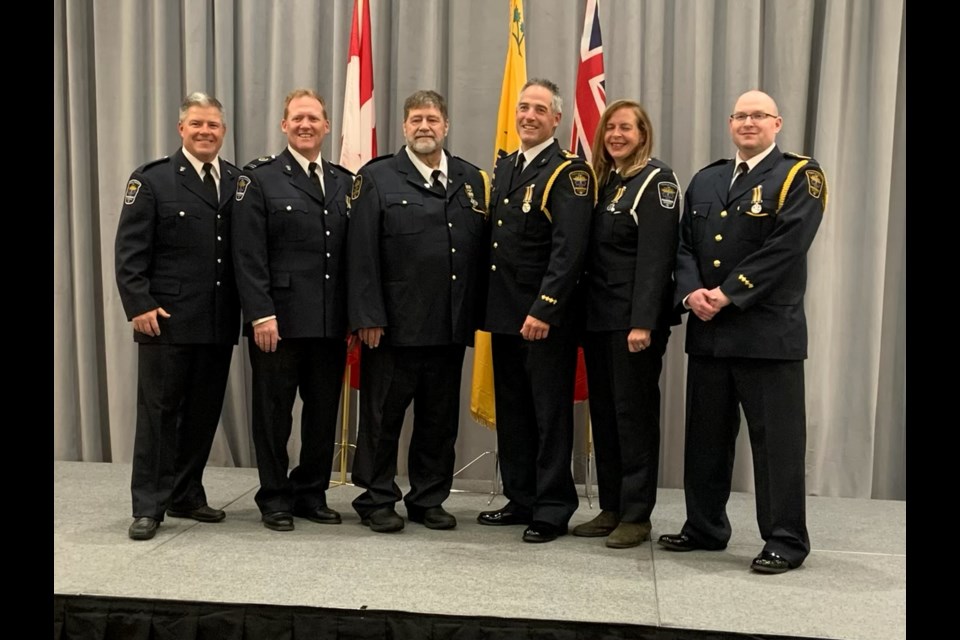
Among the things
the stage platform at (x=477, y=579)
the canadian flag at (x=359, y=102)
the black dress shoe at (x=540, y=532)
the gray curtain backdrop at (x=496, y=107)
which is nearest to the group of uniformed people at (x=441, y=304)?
the black dress shoe at (x=540, y=532)

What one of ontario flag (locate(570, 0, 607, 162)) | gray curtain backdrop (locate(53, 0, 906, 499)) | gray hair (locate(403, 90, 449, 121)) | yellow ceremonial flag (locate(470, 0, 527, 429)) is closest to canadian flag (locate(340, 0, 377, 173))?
gray curtain backdrop (locate(53, 0, 906, 499))

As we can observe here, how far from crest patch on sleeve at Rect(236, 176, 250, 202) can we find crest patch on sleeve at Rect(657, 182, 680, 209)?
153 cm

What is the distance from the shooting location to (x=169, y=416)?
361 cm

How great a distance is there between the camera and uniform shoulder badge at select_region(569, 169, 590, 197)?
138 inches

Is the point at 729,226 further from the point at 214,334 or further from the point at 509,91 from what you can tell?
the point at 214,334

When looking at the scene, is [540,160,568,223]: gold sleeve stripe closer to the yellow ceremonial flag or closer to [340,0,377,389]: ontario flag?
the yellow ceremonial flag

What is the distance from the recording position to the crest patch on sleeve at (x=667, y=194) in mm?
3428

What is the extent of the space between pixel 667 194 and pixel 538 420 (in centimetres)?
96

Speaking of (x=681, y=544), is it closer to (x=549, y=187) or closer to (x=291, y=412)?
(x=549, y=187)

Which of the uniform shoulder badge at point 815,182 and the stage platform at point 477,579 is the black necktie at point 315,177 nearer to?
the stage platform at point 477,579

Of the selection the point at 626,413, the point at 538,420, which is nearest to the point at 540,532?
the point at 538,420

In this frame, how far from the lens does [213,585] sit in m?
2.92

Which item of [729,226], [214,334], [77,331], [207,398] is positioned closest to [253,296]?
[214,334]

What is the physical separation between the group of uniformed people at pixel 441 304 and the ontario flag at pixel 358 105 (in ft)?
2.19
